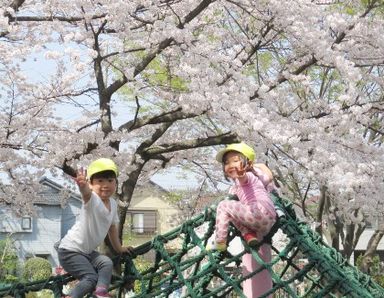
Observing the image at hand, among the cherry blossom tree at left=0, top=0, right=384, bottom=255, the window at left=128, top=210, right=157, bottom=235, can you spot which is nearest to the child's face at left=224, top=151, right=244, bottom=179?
the cherry blossom tree at left=0, top=0, right=384, bottom=255

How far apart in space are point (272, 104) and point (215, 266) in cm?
569

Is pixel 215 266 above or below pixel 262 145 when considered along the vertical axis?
below

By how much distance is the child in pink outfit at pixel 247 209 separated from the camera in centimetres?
378

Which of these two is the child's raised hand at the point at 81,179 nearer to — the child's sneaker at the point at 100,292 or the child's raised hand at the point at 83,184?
the child's raised hand at the point at 83,184

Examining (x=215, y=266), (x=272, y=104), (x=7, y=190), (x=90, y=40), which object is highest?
(x=90, y=40)

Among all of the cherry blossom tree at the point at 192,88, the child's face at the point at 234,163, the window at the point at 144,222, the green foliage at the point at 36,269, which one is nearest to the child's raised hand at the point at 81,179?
the child's face at the point at 234,163

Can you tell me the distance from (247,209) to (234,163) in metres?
0.27

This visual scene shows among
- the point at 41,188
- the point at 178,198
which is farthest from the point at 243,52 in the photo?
the point at 178,198

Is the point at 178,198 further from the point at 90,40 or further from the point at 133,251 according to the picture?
the point at 133,251

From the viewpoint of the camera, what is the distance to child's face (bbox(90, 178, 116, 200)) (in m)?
3.96

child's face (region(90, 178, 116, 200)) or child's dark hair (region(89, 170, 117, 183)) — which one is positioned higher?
child's dark hair (region(89, 170, 117, 183))

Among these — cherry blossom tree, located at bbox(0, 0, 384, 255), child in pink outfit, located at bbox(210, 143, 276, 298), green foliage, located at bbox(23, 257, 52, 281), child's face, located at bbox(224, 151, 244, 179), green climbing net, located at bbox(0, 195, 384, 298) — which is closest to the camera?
green climbing net, located at bbox(0, 195, 384, 298)

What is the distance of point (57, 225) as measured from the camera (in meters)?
31.8

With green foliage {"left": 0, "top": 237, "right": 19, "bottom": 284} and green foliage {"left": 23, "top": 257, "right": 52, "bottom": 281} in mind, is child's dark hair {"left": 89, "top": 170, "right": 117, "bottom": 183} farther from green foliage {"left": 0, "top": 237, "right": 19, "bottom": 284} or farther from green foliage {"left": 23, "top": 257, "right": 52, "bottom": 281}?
green foliage {"left": 23, "top": 257, "right": 52, "bottom": 281}
